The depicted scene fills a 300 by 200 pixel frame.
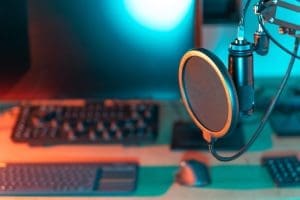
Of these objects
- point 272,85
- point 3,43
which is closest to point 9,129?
point 3,43

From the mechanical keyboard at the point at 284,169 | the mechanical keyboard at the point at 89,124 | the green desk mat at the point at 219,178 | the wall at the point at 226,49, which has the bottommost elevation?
the green desk mat at the point at 219,178

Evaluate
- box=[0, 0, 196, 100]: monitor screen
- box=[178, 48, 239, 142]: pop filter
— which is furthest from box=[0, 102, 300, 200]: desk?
box=[178, 48, 239, 142]: pop filter

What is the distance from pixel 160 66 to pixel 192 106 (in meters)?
0.43

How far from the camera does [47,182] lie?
3.67 feet

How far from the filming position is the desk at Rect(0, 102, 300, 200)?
42.5 inches

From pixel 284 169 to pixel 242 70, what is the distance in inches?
15.9

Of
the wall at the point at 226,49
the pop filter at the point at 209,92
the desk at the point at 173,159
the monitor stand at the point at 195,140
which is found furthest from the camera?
the wall at the point at 226,49

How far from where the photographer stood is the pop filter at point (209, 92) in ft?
2.58

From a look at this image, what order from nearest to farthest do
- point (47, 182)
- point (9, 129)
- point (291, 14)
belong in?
point (291, 14)
point (47, 182)
point (9, 129)

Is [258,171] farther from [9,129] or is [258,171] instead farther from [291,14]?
[9,129]

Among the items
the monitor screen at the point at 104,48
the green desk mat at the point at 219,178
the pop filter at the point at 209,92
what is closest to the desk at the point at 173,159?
the green desk mat at the point at 219,178

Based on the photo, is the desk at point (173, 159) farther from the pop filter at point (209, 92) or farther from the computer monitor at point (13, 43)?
the pop filter at point (209, 92)

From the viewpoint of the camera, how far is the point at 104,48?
130 centimetres

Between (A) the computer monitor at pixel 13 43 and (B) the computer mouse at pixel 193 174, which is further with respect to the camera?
(A) the computer monitor at pixel 13 43
